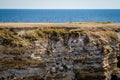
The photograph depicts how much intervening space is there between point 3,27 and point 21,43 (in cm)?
296

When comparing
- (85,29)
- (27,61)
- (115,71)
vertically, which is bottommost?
(115,71)

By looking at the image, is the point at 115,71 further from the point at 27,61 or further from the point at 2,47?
the point at 2,47

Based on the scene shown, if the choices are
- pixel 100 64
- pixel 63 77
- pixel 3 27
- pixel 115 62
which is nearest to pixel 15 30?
pixel 3 27

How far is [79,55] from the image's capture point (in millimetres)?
37406

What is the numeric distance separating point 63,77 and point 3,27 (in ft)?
29.7

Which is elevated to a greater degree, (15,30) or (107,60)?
(15,30)

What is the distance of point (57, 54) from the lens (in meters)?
36.8

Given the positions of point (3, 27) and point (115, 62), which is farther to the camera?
point (115, 62)

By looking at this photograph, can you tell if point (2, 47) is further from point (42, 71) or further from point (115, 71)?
point (115, 71)

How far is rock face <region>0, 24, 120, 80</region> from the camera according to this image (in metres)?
35.2

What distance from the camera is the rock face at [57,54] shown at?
35.2m

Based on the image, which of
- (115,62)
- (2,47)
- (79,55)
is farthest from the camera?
(115,62)

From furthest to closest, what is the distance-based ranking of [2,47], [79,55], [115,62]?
1. [115,62]
2. [79,55]
3. [2,47]

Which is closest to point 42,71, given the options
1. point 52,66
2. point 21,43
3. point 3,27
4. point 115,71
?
point 52,66
